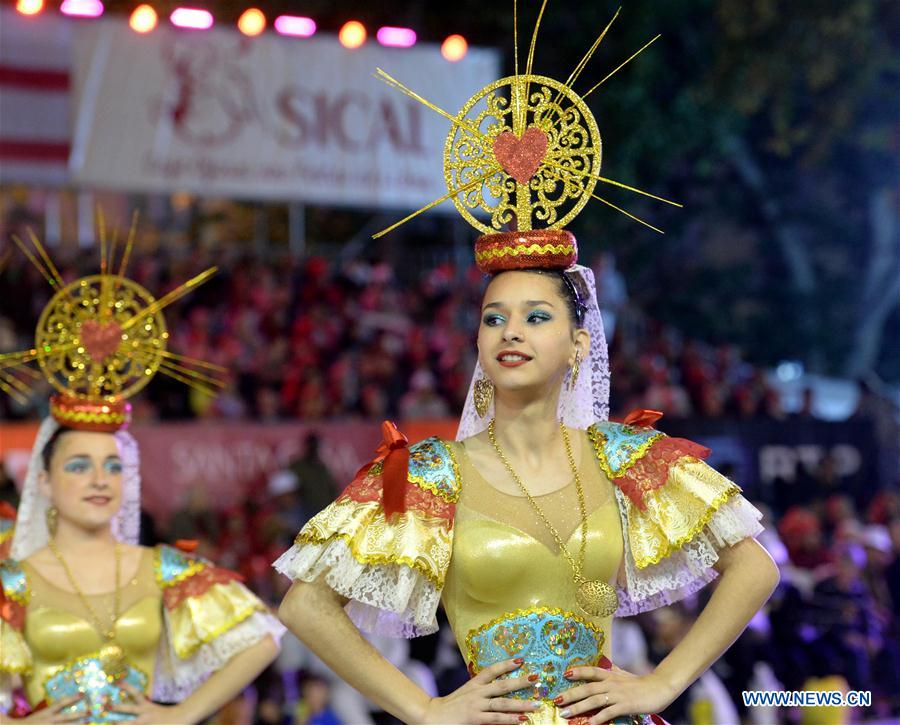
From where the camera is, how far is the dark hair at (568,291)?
359cm

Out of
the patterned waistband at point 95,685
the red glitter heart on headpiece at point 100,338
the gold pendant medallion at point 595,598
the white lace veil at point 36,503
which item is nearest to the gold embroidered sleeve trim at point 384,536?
the gold pendant medallion at point 595,598

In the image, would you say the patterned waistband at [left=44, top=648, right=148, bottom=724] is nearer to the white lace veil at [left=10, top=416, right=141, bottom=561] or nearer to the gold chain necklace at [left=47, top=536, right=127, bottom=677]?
Answer: the gold chain necklace at [left=47, top=536, right=127, bottom=677]

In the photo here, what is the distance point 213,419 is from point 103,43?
8.46ft

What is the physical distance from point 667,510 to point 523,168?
863 millimetres

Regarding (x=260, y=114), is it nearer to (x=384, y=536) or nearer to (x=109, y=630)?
(x=109, y=630)

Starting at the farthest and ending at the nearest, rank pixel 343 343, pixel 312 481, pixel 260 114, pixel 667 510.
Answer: pixel 343 343
pixel 260 114
pixel 312 481
pixel 667 510

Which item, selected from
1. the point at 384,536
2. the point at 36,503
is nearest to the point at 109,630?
the point at 36,503

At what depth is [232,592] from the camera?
189 inches

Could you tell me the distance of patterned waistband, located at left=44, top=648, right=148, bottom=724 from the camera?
442 cm

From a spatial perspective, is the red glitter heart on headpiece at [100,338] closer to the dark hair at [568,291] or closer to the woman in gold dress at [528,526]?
the woman in gold dress at [528,526]

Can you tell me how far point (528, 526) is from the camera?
3.46 meters

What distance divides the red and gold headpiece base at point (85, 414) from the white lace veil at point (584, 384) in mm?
1458

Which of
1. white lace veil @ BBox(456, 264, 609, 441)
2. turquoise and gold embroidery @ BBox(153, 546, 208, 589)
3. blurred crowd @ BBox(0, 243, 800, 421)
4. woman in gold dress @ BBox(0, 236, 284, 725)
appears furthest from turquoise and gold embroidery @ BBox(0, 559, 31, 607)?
blurred crowd @ BBox(0, 243, 800, 421)

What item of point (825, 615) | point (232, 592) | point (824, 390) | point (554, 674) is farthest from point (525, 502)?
point (824, 390)
